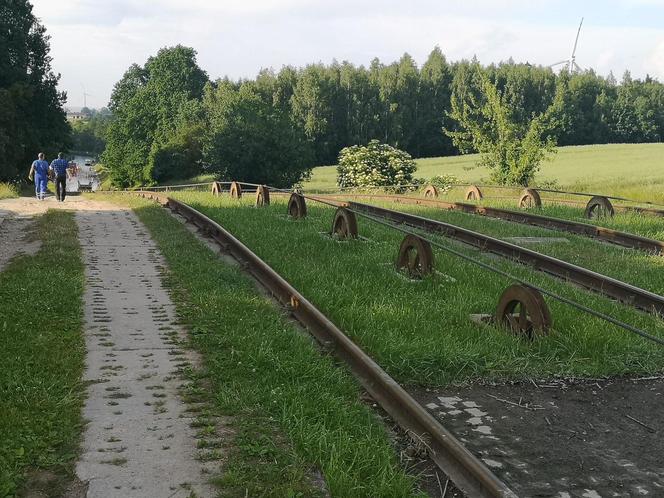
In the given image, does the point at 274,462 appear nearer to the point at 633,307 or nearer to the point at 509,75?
the point at 633,307

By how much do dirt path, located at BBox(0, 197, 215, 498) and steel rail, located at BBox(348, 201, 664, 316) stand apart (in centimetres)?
516

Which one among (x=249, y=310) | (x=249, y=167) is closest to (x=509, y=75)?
(x=249, y=167)

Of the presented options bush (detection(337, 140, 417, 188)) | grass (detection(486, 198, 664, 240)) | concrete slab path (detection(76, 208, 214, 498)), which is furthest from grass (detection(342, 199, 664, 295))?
bush (detection(337, 140, 417, 188))

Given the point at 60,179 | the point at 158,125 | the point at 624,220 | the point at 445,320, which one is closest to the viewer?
the point at 445,320

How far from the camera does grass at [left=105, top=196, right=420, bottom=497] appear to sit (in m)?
3.84

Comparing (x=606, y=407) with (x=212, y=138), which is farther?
(x=212, y=138)

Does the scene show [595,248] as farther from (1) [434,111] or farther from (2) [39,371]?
(1) [434,111]

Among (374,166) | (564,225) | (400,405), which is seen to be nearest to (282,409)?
(400,405)

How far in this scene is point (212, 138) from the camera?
177 ft

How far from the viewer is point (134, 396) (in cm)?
505

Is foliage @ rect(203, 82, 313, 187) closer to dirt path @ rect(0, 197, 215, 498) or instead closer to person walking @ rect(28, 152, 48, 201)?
person walking @ rect(28, 152, 48, 201)

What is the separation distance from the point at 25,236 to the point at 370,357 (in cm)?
976

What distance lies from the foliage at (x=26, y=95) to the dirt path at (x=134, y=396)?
132ft

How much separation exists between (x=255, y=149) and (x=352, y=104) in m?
52.9
